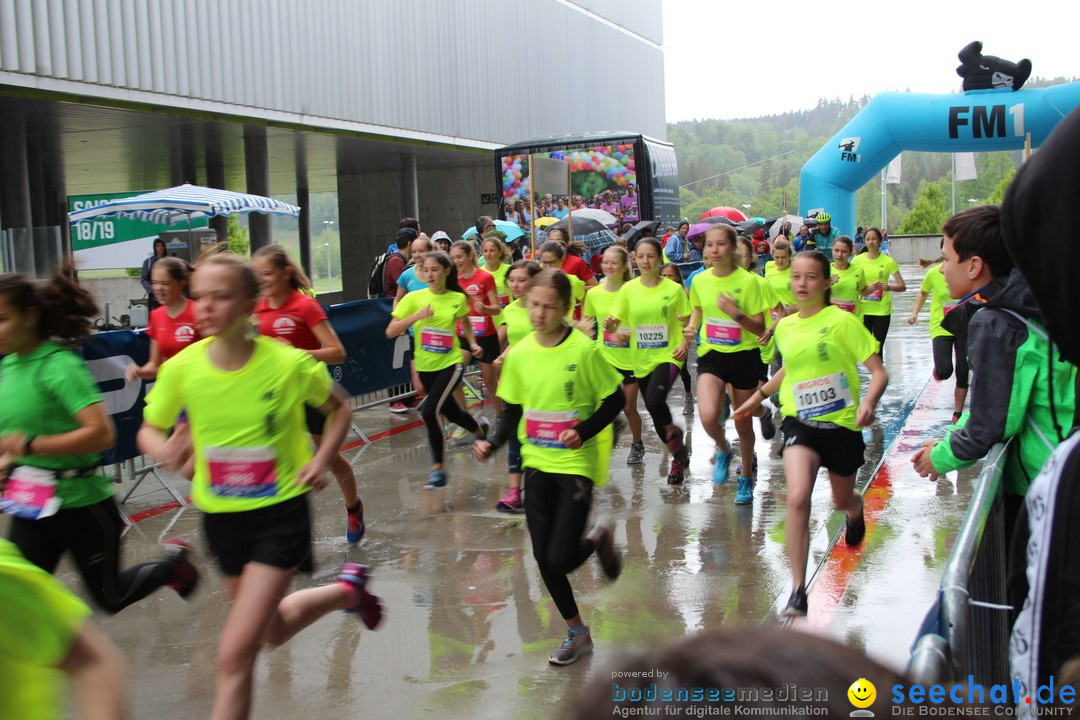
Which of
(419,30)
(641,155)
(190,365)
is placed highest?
(419,30)

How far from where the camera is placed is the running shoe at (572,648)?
16.0 feet

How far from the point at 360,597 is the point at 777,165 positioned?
148708mm

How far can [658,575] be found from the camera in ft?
20.1

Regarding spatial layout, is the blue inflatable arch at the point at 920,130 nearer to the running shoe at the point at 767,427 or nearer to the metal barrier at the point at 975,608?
the running shoe at the point at 767,427

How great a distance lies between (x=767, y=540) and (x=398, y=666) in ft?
8.98

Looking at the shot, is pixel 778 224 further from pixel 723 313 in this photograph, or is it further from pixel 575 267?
pixel 723 313

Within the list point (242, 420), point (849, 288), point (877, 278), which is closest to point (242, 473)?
point (242, 420)

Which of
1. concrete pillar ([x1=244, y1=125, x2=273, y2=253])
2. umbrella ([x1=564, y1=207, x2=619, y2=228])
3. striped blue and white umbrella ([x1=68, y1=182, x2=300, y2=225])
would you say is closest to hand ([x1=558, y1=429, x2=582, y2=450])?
striped blue and white umbrella ([x1=68, y1=182, x2=300, y2=225])

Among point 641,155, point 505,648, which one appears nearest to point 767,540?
point 505,648

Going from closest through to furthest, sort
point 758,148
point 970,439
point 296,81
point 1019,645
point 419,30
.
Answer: point 1019,645 → point 970,439 → point 296,81 → point 419,30 → point 758,148

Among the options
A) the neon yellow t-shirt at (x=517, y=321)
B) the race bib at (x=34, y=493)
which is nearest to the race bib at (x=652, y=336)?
the neon yellow t-shirt at (x=517, y=321)

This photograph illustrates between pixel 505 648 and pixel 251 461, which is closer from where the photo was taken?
pixel 251 461

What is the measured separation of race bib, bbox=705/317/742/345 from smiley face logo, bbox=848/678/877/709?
6882 millimetres

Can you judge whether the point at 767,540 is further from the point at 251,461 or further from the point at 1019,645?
the point at 1019,645
